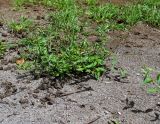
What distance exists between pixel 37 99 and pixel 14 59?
921 millimetres

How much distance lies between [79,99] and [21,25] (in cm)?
200

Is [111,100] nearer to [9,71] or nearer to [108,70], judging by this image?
[108,70]

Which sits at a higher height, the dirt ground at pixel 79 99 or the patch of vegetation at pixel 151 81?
the patch of vegetation at pixel 151 81

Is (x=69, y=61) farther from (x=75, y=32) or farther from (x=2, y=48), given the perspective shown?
(x=75, y=32)

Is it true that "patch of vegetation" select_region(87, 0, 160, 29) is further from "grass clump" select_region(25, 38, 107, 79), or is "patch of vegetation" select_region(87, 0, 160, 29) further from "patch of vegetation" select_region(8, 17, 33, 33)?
"grass clump" select_region(25, 38, 107, 79)

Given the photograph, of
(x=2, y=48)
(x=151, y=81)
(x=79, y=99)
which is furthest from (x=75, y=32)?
(x=151, y=81)

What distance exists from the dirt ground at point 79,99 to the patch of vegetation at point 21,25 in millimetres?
721

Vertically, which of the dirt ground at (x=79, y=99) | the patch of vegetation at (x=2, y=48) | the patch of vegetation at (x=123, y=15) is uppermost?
the patch of vegetation at (x=123, y=15)

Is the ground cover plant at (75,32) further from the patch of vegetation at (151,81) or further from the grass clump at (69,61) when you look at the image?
the patch of vegetation at (151,81)

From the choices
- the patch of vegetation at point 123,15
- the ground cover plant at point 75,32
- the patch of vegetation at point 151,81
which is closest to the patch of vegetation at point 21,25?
the ground cover plant at point 75,32

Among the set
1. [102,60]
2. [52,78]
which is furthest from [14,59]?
[102,60]

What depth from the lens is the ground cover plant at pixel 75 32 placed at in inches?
189

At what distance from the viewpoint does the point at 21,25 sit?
6004mm

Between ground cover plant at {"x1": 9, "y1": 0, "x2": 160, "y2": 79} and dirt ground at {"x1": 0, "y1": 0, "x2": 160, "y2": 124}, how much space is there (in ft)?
0.59
